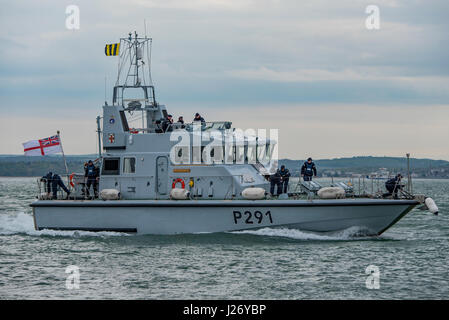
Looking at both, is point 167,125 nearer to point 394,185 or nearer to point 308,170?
point 308,170

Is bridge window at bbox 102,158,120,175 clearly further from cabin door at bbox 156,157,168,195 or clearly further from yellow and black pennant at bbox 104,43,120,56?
yellow and black pennant at bbox 104,43,120,56

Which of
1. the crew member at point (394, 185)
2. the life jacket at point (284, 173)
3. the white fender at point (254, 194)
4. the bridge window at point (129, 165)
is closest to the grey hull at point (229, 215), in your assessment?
the white fender at point (254, 194)

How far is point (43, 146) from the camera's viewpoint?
2227 cm

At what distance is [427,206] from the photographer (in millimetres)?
18719

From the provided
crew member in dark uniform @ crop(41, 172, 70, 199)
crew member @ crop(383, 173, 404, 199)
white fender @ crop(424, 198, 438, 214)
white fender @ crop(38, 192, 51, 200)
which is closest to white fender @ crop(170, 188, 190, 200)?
crew member in dark uniform @ crop(41, 172, 70, 199)

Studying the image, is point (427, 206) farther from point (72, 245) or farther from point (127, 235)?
point (72, 245)

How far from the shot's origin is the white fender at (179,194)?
20.1m

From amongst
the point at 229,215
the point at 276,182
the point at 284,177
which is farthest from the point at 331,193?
the point at 229,215

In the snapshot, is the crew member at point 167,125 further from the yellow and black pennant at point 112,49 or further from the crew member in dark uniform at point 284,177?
the crew member in dark uniform at point 284,177

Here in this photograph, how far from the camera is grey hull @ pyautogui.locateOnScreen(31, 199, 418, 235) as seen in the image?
19234 millimetres

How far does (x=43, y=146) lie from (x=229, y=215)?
22.8 feet

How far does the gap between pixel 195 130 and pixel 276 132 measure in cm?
262
